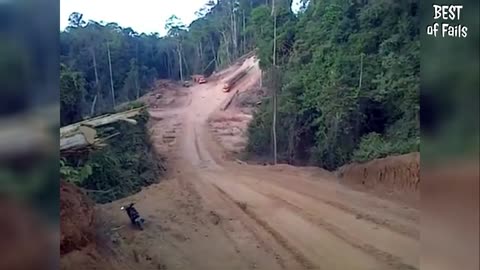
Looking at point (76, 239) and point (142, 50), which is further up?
point (142, 50)

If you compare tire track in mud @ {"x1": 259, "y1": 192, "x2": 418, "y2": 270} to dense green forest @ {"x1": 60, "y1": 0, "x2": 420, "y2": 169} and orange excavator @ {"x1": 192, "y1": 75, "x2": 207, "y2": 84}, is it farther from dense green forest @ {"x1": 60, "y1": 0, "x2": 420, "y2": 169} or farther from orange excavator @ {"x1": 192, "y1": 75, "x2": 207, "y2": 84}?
orange excavator @ {"x1": 192, "y1": 75, "x2": 207, "y2": 84}

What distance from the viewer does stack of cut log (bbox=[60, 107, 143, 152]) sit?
10.2ft

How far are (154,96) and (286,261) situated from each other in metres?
0.99

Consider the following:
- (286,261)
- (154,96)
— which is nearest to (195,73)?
(154,96)

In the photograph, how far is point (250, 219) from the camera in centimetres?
317

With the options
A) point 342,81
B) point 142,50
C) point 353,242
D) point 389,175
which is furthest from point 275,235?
point 142,50

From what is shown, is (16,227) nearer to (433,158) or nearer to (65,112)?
(65,112)

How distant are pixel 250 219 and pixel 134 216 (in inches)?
21.5

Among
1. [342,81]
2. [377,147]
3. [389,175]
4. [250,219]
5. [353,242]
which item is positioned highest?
[342,81]

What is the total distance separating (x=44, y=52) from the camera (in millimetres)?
A: 3074

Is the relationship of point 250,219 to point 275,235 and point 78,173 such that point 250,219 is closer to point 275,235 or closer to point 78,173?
point 275,235

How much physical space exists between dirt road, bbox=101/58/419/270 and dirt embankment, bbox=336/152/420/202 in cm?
5

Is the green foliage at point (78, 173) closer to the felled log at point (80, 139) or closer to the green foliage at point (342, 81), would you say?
the felled log at point (80, 139)

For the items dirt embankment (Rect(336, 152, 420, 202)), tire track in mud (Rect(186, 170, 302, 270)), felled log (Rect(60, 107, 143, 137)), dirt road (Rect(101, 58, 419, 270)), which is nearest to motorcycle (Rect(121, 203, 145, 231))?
dirt road (Rect(101, 58, 419, 270))
